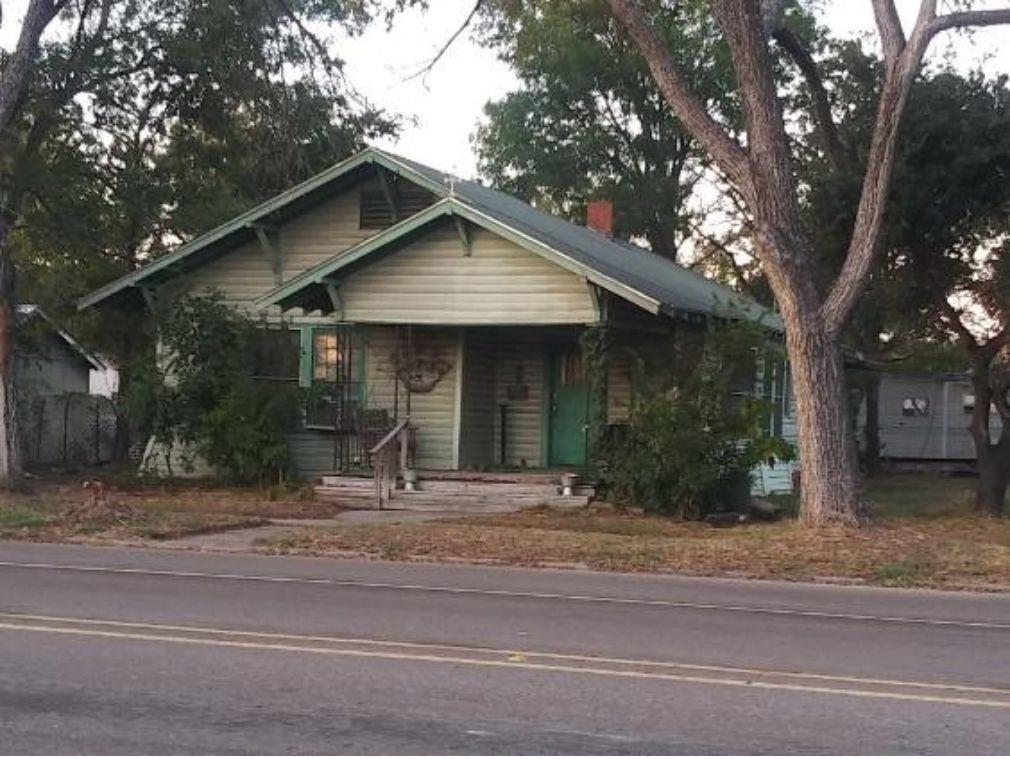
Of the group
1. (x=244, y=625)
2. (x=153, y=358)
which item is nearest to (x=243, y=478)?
(x=153, y=358)

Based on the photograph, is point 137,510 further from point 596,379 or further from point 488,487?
point 596,379

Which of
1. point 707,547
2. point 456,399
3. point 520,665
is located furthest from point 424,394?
point 520,665

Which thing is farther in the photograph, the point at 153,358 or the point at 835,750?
the point at 153,358

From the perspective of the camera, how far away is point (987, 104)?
18.4m

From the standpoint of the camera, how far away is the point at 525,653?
8062 mm

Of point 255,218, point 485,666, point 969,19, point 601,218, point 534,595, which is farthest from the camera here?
point 601,218

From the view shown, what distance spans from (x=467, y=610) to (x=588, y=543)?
4532mm

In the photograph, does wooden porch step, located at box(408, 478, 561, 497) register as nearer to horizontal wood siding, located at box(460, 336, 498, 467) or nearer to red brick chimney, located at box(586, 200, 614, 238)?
horizontal wood siding, located at box(460, 336, 498, 467)

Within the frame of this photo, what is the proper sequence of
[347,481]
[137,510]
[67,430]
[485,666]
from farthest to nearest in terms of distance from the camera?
1. [67,430]
2. [347,481]
3. [137,510]
4. [485,666]

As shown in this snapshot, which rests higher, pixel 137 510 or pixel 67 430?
pixel 67 430

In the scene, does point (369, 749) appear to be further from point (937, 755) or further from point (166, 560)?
point (166, 560)

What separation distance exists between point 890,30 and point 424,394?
32.3 feet

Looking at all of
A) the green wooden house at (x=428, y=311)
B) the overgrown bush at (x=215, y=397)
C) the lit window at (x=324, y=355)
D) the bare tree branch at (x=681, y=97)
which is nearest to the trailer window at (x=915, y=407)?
the green wooden house at (x=428, y=311)

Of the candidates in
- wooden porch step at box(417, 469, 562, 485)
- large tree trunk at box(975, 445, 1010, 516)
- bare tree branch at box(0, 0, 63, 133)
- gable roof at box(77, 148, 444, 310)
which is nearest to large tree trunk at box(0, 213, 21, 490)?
bare tree branch at box(0, 0, 63, 133)
